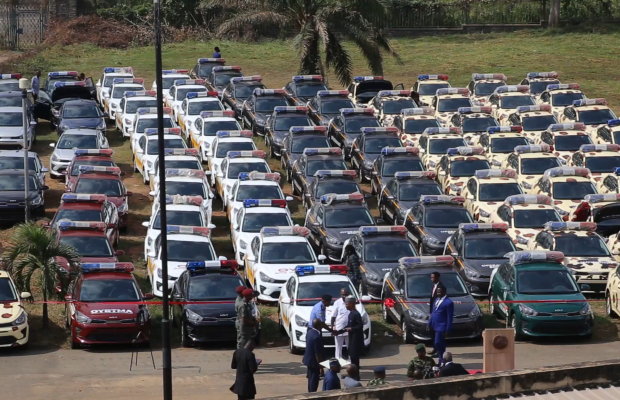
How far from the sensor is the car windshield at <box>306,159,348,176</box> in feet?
118

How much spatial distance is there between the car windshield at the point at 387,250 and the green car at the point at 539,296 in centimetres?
206

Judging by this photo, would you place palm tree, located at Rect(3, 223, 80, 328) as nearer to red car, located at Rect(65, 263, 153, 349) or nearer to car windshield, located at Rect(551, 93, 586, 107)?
red car, located at Rect(65, 263, 153, 349)

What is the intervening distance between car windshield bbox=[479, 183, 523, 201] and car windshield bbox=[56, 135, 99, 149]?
1193 centimetres

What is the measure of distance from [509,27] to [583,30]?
3.60 m

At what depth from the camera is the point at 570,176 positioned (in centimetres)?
3359

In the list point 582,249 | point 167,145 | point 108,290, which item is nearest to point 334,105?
point 167,145

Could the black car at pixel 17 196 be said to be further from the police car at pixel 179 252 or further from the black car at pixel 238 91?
the black car at pixel 238 91

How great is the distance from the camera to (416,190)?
33.8 meters

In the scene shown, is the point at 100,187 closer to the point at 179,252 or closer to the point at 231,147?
the point at 231,147

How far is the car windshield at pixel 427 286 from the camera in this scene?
26375 millimetres

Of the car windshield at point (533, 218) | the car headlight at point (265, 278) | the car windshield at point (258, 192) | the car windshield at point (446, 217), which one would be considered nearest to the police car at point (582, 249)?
the car windshield at point (533, 218)

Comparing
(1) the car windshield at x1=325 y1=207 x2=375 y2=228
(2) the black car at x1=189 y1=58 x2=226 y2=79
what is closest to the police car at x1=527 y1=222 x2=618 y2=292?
(1) the car windshield at x1=325 y1=207 x2=375 y2=228

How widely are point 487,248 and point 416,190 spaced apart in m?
4.85

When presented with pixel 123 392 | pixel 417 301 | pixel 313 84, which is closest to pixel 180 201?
pixel 417 301
